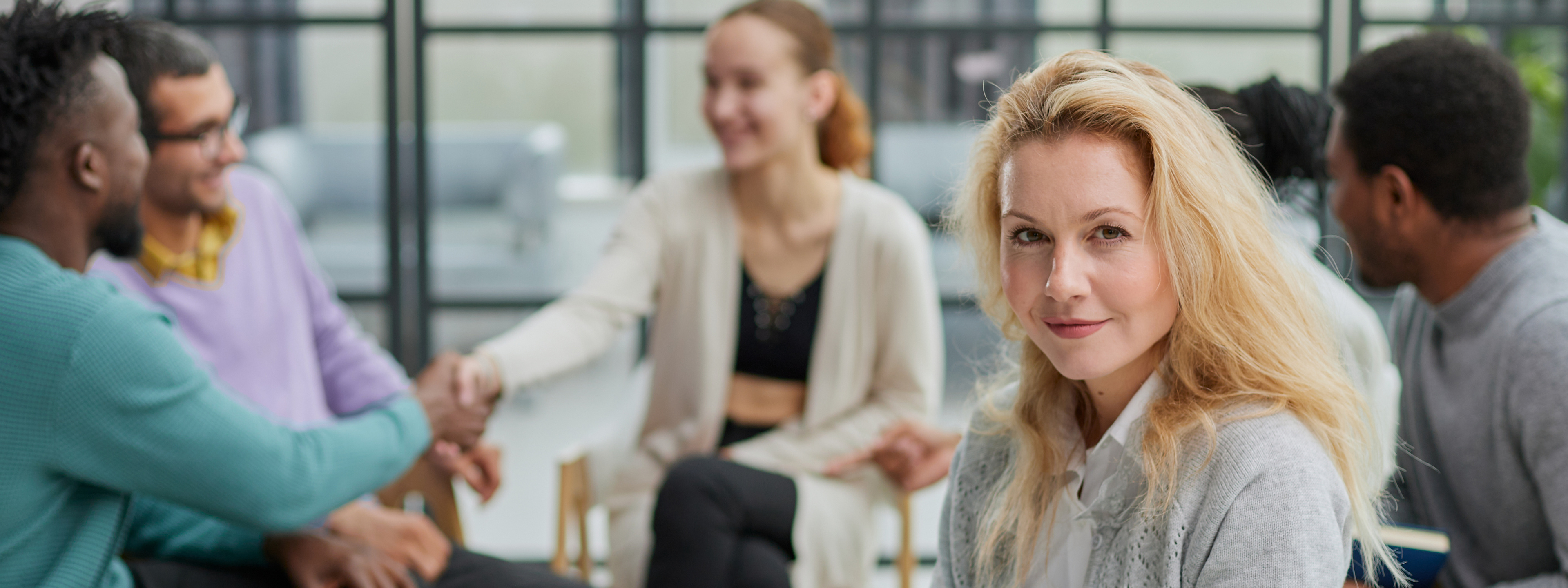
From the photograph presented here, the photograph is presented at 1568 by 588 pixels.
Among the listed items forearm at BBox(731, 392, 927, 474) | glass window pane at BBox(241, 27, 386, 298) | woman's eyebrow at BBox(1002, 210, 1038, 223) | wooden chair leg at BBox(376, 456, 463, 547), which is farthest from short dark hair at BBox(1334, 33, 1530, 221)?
glass window pane at BBox(241, 27, 386, 298)

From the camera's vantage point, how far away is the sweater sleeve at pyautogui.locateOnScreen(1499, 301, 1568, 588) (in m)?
1.49

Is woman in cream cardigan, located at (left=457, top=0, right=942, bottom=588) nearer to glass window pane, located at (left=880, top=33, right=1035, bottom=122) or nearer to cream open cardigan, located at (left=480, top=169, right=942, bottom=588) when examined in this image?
cream open cardigan, located at (left=480, top=169, right=942, bottom=588)

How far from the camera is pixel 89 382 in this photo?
56.5 inches

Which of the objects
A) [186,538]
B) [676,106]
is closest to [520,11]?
[676,106]

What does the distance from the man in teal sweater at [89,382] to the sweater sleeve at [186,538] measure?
144 mm

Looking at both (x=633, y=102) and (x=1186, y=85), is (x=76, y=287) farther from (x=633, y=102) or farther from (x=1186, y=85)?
(x=633, y=102)

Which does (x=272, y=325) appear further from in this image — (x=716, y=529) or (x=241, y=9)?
(x=241, y=9)

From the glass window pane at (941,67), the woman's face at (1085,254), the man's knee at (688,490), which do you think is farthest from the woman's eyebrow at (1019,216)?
the glass window pane at (941,67)

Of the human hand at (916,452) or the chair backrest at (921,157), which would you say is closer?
the human hand at (916,452)

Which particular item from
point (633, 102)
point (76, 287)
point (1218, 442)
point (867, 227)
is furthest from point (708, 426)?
point (1218, 442)

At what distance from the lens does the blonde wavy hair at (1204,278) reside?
1128mm

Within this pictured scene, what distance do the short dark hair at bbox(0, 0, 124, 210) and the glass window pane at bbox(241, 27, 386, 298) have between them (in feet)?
4.36

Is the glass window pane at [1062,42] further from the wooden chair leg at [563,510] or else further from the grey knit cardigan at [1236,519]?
the grey knit cardigan at [1236,519]

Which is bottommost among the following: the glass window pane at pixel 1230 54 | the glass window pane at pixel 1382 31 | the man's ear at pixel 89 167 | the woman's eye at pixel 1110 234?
the woman's eye at pixel 1110 234
